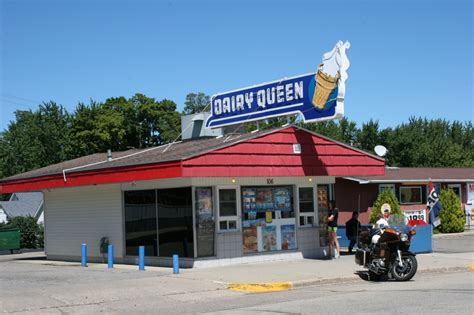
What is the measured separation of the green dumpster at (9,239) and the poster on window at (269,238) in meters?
17.2

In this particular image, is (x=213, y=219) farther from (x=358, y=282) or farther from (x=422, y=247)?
(x=422, y=247)

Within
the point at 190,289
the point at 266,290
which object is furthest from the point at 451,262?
the point at 190,289

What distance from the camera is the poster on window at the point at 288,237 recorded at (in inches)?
819

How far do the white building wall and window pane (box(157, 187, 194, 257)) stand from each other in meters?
2.20

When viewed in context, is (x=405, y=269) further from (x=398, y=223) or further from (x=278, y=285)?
(x=278, y=285)

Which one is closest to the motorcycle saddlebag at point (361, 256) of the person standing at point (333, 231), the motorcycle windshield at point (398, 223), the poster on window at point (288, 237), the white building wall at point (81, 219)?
the motorcycle windshield at point (398, 223)

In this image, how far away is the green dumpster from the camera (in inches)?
1273

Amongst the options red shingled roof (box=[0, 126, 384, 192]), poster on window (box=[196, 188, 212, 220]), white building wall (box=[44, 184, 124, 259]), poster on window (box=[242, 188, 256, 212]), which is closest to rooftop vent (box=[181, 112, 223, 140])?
red shingled roof (box=[0, 126, 384, 192])

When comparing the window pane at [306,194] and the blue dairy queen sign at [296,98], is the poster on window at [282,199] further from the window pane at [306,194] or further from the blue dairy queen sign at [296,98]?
the blue dairy queen sign at [296,98]

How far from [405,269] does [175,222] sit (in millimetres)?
7081

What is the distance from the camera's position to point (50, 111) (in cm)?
6328

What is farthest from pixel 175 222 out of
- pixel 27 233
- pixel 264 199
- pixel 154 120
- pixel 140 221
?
pixel 154 120

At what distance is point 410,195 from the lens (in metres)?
35.8

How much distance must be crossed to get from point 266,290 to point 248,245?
5.37m
